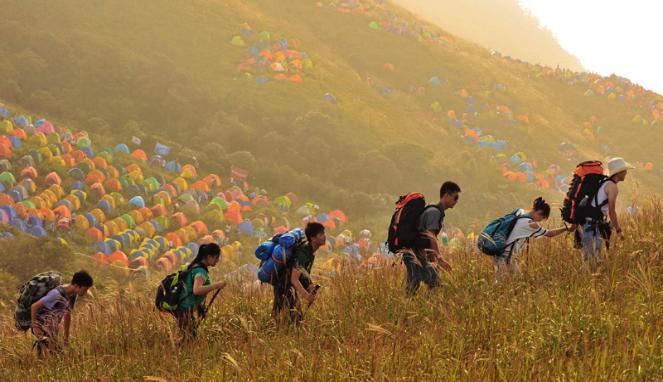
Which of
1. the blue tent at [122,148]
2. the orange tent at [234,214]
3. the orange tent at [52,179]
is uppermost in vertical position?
the blue tent at [122,148]

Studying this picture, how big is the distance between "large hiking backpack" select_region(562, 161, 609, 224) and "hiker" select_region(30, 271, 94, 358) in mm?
4560

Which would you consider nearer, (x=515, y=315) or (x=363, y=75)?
(x=515, y=315)

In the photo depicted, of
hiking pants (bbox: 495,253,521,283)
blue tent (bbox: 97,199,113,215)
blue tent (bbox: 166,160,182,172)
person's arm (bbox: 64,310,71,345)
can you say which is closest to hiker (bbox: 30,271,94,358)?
person's arm (bbox: 64,310,71,345)

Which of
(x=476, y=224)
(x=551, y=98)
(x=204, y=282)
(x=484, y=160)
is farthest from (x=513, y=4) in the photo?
(x=204, y=282)

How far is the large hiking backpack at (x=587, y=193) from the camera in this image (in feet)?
21.8

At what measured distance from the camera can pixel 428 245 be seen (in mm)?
6727

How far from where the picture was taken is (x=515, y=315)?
5457 mm

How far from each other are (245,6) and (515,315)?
1490 inches

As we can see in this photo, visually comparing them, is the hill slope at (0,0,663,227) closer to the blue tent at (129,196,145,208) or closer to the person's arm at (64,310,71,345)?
the blue tent at (129,196,145,208)

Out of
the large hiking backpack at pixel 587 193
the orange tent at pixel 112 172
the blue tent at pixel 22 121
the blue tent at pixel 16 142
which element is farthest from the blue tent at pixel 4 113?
the large hiking backpack at pixel 587 193

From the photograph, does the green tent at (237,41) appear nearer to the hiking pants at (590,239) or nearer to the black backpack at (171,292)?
the black backpack at (171,292)

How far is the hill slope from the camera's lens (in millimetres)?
28391

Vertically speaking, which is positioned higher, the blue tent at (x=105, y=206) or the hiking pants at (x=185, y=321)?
the hiking pants at (x=185, y=321)

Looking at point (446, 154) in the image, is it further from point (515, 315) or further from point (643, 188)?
point (515, 315)
